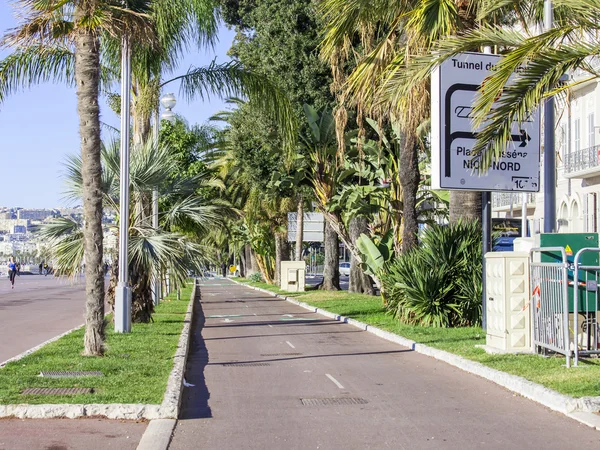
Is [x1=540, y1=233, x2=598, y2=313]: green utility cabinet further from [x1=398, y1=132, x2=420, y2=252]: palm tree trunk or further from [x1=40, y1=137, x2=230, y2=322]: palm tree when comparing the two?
[x1=398, y1=132, x2=420, y2=252]: palm tree trunk

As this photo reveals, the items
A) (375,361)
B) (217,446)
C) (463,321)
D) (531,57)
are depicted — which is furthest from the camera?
(463,321)

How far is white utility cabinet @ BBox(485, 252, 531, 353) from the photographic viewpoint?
45.5ft

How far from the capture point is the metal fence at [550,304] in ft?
39.2

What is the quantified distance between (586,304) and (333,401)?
4.62 meters

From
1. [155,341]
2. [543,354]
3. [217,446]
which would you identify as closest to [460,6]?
[543,354]

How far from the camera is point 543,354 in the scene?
13.5 m

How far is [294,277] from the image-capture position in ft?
143

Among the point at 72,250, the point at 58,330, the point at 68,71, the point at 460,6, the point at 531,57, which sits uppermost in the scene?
the point at 460,6

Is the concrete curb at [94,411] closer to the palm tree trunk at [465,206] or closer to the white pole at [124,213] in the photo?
the white pole at [124,213]

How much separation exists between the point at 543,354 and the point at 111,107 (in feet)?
68.6

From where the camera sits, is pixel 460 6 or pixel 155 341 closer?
pixel 155 341

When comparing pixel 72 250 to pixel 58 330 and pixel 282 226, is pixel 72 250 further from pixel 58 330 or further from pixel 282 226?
pixel 282 226

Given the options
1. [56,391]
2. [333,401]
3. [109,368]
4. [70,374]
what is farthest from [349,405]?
[70,374]

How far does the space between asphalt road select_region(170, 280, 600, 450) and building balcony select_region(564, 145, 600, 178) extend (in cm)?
2347
